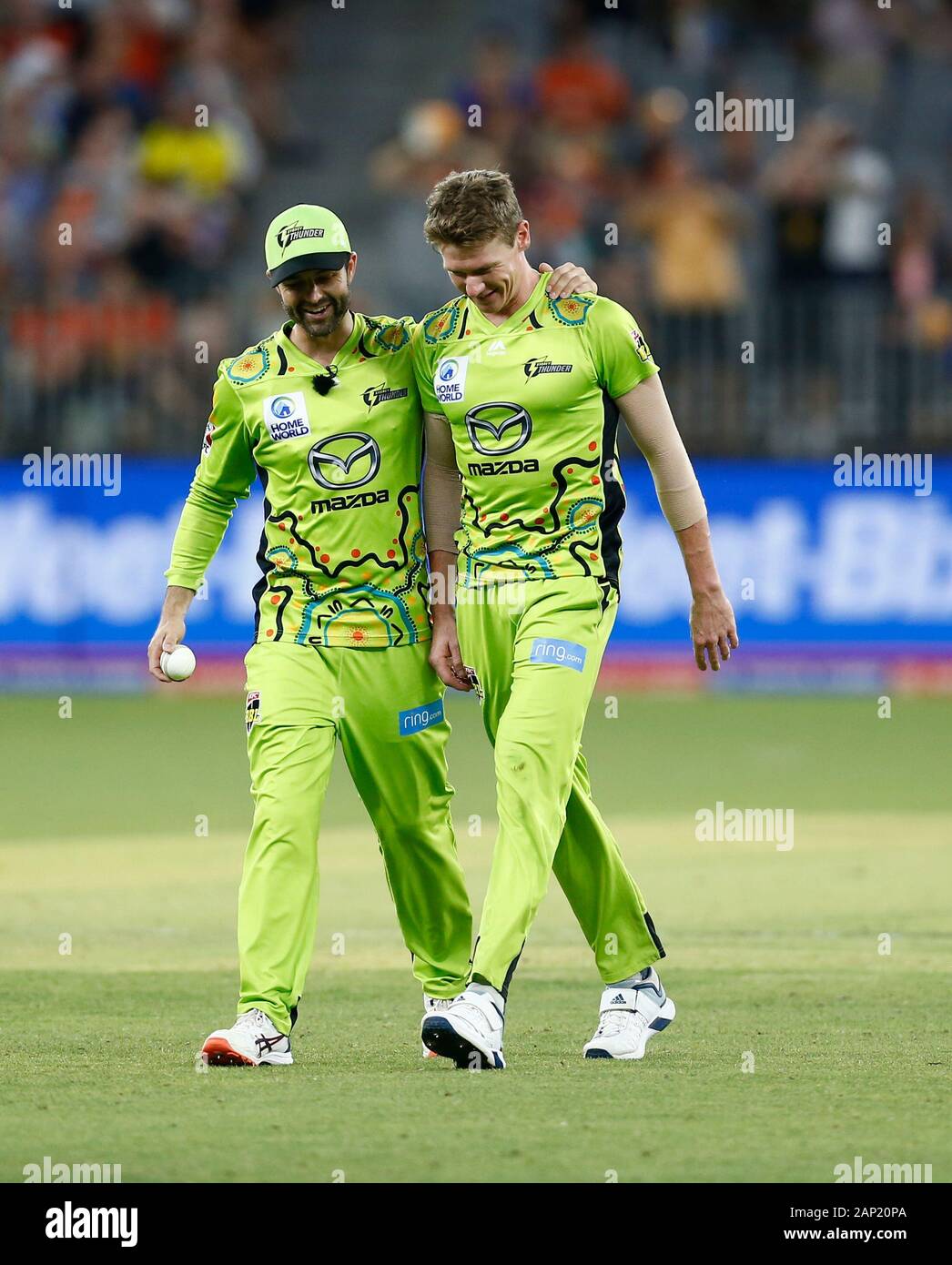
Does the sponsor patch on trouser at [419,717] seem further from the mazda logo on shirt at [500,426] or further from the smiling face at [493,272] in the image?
the smiling face at [493,272]

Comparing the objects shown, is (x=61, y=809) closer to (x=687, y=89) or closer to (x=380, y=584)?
(x=380, y=584)

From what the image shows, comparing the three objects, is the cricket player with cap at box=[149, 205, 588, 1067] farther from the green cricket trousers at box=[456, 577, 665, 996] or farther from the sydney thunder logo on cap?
the green cricket trousers at box=[456, 577, 665, 996]

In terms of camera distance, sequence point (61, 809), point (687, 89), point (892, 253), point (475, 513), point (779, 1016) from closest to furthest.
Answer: point (475, 513), point (779, 1016), point (61, 809), point (892, 253), point (687, 89)

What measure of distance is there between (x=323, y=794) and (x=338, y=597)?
62 centimetres

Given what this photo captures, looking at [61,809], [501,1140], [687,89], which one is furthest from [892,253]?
[501,1140]

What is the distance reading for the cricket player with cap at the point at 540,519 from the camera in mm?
6875

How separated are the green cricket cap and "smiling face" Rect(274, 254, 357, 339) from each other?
6cm

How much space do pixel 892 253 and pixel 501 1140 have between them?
1618cm

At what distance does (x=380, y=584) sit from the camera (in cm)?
730

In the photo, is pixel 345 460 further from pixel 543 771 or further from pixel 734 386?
pixel 734 386

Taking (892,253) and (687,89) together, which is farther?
(687,89)

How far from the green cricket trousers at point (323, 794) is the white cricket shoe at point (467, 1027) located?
52 cm

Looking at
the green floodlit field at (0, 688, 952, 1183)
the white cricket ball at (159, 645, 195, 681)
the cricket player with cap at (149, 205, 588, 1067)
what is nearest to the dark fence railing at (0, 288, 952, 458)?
the green floodlit field at (0, 688, 952, 1183)
